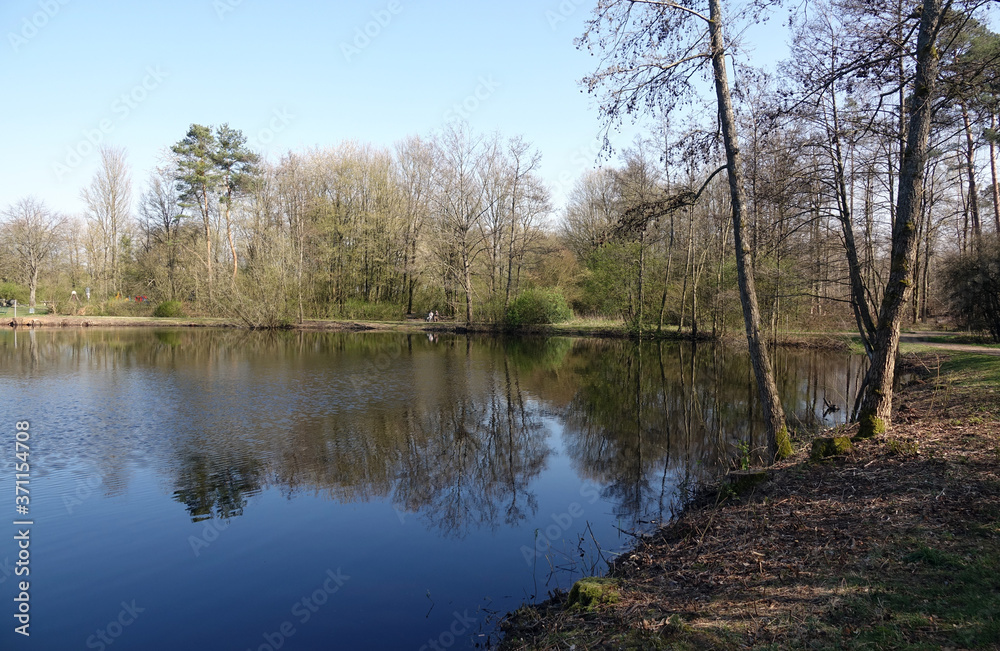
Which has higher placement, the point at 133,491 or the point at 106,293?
the point at 106,293

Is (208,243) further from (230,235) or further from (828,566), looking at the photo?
(828,566)

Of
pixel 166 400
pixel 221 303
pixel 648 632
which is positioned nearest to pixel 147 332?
pixel 221 303

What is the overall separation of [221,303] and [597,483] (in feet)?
121

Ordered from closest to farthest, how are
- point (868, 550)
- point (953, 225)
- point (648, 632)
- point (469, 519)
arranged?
1. point (648, 632)
2. point (868, 550)
3. point (469, 519)
4. point (953, 225)

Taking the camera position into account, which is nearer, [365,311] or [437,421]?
[437,421]

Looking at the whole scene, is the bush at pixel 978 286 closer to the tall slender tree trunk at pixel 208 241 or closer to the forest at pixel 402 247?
the forest at pixel 402 247

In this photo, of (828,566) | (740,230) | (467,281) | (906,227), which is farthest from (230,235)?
(828,566)

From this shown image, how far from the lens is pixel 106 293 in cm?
4256

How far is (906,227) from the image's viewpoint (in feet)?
23.4

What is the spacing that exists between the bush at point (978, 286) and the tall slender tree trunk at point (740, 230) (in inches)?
597

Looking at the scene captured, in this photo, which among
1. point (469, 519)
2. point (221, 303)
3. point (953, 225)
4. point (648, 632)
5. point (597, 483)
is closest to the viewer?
point (648, 632)

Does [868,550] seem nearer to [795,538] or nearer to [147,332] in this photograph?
[795,538]

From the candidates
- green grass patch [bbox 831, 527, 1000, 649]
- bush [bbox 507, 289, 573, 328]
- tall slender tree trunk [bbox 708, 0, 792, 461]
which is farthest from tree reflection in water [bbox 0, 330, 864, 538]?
bush [bbox 507, 289, 573, 328]

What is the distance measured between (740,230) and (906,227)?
1.97m
